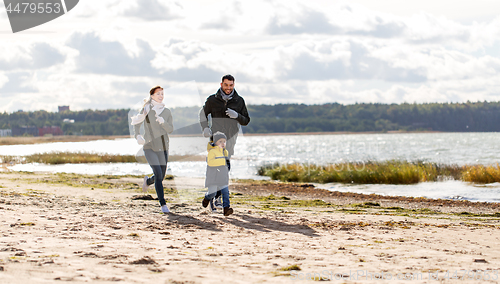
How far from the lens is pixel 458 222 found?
25.7 feet

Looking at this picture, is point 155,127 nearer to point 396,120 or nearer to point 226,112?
point 226,112

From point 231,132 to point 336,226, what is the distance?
2322mm

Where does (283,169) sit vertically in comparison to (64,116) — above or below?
below

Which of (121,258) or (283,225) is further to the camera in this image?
(283,225)

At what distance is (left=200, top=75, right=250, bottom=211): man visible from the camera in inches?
298

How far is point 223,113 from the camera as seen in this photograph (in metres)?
7.74

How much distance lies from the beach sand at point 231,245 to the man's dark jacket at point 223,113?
4.64 feet

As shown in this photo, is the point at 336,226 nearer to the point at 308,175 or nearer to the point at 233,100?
the point at 233,100

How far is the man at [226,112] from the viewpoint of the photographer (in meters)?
7.58

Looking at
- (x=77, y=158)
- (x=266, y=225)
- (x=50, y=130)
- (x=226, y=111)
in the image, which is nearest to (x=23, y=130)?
(x=50, y=130)

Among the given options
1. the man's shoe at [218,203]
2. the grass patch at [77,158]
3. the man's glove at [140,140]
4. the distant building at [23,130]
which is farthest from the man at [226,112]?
the distant building at [23,130]

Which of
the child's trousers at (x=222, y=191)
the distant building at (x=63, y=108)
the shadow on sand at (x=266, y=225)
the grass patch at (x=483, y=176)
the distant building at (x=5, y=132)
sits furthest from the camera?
the distant building at (x=63, y=108)

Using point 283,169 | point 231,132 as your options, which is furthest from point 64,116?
point 231,132

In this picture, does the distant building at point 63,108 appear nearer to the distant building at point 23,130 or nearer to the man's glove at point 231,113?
the distant building at point 23,130
